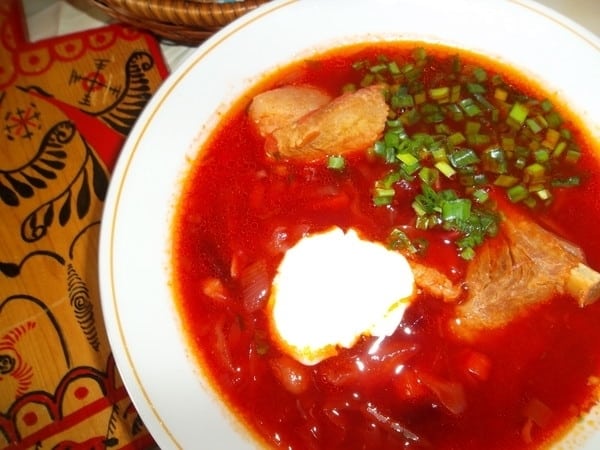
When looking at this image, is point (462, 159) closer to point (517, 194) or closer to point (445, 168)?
point (445, 168)

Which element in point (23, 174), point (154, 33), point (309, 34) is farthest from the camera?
point (154, 33)

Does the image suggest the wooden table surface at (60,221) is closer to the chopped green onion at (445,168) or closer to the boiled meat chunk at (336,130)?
the boiled meat chunk at (336,130)

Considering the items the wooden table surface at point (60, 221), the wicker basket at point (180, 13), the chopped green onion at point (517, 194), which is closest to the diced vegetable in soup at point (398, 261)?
the chopped green onion at point (517, 194)

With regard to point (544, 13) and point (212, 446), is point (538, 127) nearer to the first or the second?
point (544, 13)

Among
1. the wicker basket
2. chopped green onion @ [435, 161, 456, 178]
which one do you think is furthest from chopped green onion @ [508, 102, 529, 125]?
the wicker basket

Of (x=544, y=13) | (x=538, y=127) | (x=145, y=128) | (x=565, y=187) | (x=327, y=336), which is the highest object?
(x=544, y=13)

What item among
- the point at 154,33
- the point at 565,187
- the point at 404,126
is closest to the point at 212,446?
the point at 404,126

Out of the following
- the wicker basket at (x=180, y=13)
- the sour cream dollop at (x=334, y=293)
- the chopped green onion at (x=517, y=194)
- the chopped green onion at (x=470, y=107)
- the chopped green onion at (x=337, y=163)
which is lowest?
the sour cream dollop at (x=334, y=293)
